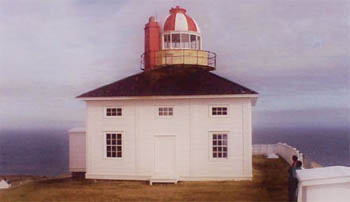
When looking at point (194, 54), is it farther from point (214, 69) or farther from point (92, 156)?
point (92, 156)

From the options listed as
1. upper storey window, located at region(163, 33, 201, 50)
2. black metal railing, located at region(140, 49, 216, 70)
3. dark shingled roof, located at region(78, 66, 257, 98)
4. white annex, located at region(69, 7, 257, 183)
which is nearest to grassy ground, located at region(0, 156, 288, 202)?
white annex, located at region(69, 7, 257, 183)

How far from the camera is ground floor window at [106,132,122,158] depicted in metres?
13.0

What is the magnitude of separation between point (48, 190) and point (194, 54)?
19.9ft

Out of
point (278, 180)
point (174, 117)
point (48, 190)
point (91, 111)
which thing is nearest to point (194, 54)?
point (174, 117)

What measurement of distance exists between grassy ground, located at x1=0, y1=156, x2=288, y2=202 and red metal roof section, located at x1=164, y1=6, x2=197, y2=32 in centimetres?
506

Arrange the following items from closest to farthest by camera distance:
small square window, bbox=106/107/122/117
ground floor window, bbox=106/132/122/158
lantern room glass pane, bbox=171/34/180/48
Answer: ground floor window, bbox=106/132/122/158
small square window, bbox=106/107/122/117
lantern room glass pane, bbox=171/34/180/48

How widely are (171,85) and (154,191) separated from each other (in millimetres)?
3446

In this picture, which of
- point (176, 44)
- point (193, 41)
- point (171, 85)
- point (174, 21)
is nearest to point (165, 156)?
→ point (171, 85)

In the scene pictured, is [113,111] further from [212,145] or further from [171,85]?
[212,145]

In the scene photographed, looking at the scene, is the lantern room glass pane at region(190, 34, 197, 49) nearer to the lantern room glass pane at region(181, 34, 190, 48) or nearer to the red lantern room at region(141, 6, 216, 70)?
the red lantern room at region(141, 6, 216, 70)

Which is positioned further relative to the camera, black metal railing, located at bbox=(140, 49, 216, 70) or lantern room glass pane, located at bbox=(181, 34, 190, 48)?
lantern room glass pane, located at bbox=(181, 34, 190, 48)

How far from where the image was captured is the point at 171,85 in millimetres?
13172

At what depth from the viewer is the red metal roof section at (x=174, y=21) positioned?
44.3ft

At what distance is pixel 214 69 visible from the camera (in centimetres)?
1386
